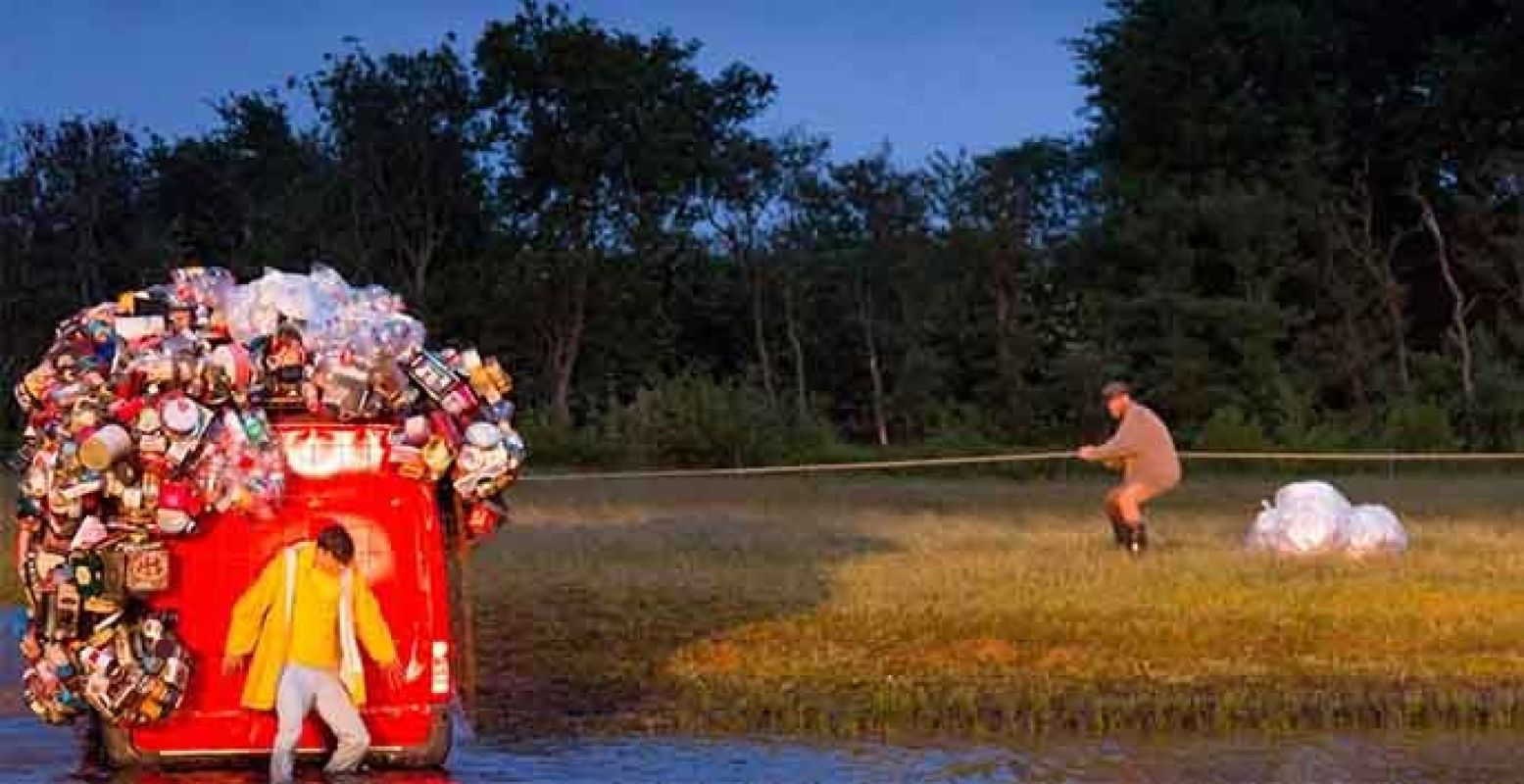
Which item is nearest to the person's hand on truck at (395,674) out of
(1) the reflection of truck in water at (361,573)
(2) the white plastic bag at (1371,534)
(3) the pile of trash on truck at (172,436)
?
(1) the reflection of truck in water at (361,573)

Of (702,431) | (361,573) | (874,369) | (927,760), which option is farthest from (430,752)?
(874,369)

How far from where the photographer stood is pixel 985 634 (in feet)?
58.2

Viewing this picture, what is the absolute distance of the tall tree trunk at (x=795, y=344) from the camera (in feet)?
182

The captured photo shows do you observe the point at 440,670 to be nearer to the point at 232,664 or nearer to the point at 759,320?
the point at 232,664

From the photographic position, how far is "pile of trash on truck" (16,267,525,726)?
12445 mm

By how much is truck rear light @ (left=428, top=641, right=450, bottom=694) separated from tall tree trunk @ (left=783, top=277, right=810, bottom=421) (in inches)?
1603

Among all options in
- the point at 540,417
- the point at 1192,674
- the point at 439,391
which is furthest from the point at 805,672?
the point at 540,417

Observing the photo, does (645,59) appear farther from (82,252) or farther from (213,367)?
(213,367)

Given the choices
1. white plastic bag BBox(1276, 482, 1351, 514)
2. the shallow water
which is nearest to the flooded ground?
the shallow water

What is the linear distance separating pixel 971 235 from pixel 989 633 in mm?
37595

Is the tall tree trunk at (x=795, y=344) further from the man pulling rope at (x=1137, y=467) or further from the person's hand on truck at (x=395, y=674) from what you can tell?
the person's hand on truck at (x=395, y=674)

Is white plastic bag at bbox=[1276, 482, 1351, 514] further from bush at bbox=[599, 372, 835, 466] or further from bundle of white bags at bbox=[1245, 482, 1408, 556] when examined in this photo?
bush at bbox=[599, 372, 835, 466]

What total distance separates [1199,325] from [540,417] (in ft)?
45.9

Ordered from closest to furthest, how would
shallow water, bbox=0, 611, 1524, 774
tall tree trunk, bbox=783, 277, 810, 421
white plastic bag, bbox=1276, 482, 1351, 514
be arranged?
shallow water, bbox=0, 611, 1524, 774 → white plastic bag, bbox=1276, 482, 1351, 514 → tall tree trunk, bbox=783, 277, 810, 421
